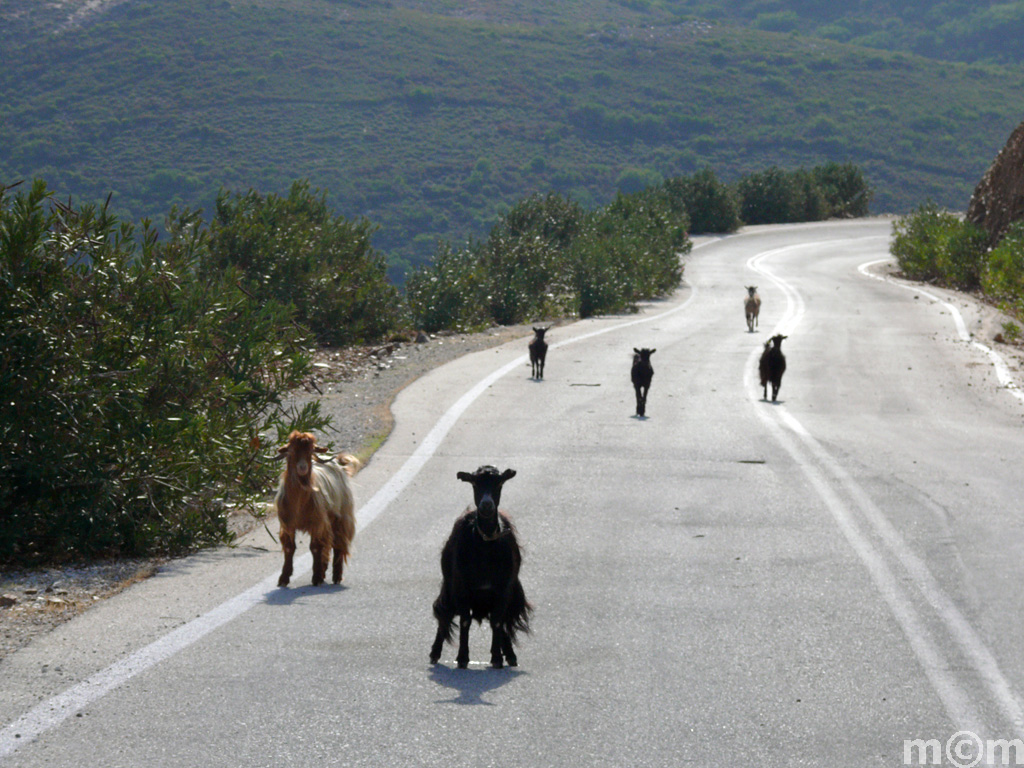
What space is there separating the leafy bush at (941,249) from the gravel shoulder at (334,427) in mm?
15688

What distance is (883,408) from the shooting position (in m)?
15.5

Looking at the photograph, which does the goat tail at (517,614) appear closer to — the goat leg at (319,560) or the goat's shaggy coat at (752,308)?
the goat leg at (319,560)

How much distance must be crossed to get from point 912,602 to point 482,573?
2939 mm

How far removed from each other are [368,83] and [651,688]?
11162cm

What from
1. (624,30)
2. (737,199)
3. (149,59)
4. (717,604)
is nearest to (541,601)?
(717,604)

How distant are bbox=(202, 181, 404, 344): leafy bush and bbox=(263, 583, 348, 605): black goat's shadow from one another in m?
11.6

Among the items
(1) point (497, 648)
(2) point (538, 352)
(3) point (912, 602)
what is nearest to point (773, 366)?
(2) point (538, 352)

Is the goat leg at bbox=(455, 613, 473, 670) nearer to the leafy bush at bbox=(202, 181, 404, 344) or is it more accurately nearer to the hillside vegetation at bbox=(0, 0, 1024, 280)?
the leafy bush at bbox=(202, 181, 404, 344)

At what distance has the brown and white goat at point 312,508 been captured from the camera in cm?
691

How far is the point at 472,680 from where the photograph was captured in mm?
5359

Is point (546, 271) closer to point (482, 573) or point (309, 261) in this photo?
point (309, 261)

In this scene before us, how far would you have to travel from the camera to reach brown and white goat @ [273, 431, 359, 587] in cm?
691

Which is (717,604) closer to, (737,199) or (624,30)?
(737,199)

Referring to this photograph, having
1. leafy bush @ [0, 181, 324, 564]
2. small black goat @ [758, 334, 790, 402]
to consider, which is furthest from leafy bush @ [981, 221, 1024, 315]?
leafy bush @ [0, 181, 324, 564]
